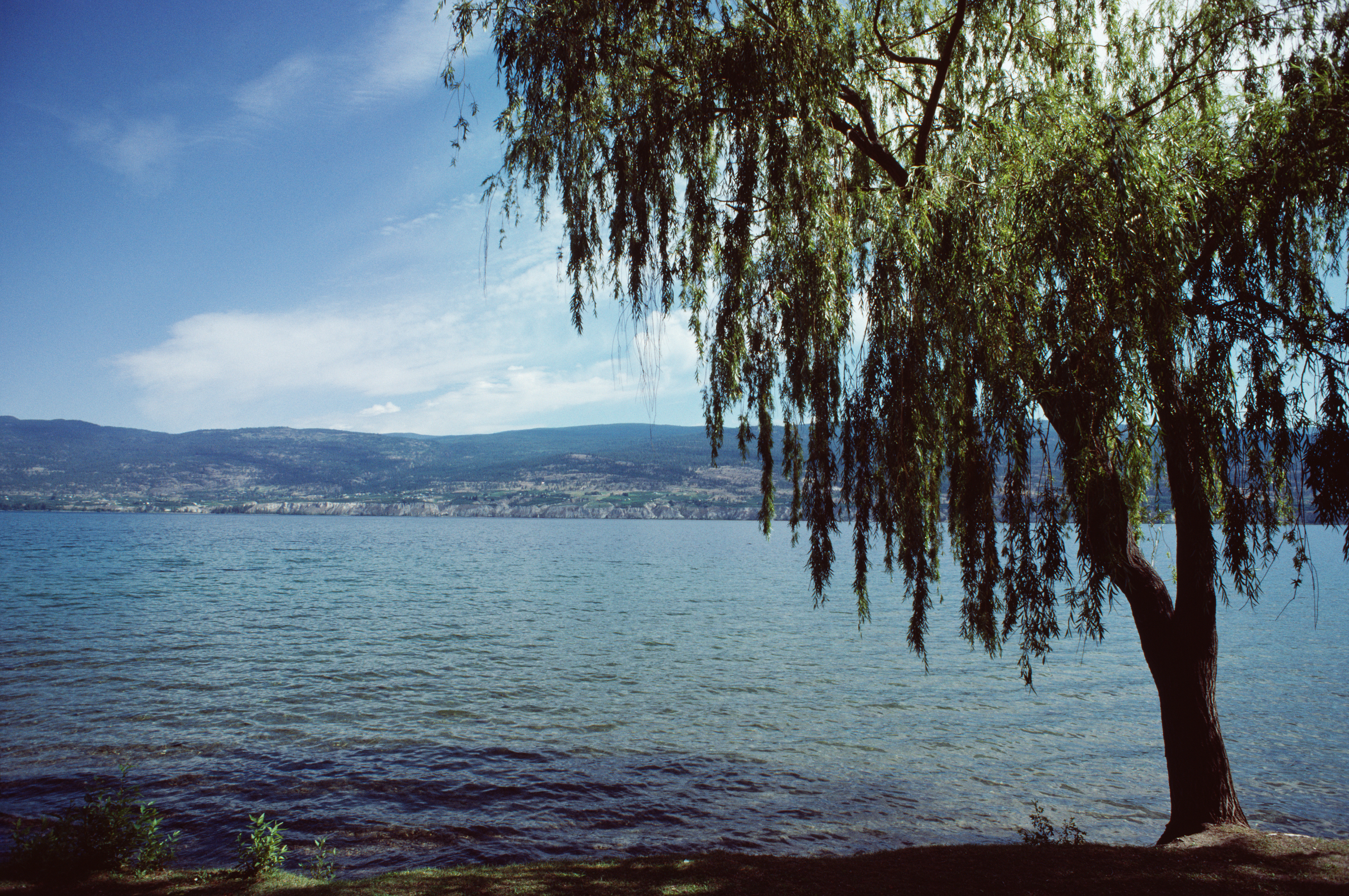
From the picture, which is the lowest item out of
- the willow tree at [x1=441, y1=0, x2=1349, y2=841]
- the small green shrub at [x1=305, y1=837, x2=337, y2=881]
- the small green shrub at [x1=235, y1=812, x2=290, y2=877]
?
the small green shrub at [x1=305, y1=837, x2=337, y2=881]

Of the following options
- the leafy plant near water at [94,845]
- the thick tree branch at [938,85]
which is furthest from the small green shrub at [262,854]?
the thick tree branch at [938,85]

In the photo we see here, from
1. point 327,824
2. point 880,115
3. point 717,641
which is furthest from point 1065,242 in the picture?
point 717,641

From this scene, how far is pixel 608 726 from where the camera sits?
57.3 ft

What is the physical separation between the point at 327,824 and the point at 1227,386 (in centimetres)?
1330

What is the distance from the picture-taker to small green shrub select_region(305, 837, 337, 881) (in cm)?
877

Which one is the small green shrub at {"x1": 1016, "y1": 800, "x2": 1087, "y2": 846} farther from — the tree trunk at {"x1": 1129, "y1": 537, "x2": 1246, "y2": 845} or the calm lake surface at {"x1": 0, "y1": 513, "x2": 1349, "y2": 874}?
the tree trunk at {"x1": 1129, "y1": 537, "x2": 1246, "y2": 845}

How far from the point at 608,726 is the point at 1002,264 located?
48.3 ft

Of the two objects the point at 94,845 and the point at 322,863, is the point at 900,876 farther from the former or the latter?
the point at 94,845

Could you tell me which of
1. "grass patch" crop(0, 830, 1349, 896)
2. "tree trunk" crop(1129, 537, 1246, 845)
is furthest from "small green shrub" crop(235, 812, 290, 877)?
"tree trunk" crop(1129, 537, 1246, 845)

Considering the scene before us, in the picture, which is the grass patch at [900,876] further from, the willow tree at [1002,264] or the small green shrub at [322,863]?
the willow tree at [1002,264]

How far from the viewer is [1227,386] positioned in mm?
5848

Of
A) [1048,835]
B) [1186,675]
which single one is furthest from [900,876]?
[1186,675]

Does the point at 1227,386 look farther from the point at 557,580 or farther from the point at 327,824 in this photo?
the point at 557,580

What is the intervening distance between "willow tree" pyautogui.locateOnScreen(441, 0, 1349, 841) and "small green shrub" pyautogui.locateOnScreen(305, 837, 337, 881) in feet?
23.4
